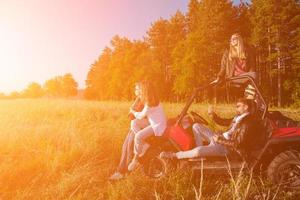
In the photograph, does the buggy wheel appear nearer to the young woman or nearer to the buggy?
the buggy

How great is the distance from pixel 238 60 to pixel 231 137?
1.45 meters

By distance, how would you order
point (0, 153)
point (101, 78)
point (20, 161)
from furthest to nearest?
1. point (101, 78)
2. point (0, 153)
3. point (20, 161)

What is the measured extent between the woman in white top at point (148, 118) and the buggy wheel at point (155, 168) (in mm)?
236

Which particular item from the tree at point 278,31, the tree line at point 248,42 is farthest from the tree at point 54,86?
the tree at point 278,31

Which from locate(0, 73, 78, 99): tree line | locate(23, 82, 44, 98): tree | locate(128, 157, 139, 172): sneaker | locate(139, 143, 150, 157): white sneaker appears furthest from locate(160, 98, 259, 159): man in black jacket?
locate(23, 82, 44, 98): tree

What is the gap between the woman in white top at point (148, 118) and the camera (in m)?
6.38

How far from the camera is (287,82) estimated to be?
3069 centimetres

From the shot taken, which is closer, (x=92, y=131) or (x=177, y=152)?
(x=177, y=152)

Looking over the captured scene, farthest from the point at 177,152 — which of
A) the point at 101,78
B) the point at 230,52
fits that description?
the point at 101,78

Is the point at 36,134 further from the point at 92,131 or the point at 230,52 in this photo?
the point at 230,52

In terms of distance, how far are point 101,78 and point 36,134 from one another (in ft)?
156

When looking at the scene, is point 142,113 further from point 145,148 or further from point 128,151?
point 128,151

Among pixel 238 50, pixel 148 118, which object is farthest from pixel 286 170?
pixel 148 118

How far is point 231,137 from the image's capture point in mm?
5668
